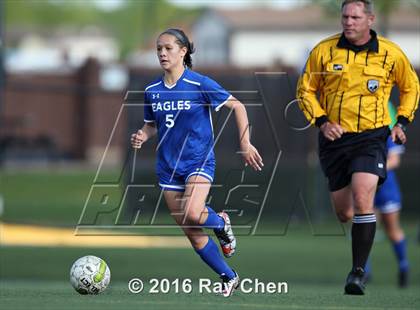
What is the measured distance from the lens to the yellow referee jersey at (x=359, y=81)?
10008 millimetres

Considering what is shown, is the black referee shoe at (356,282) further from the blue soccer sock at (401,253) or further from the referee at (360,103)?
the blue soccer sock at (401,253)

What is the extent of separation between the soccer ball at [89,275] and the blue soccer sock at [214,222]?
0.88 meters

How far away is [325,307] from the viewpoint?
29.4 feet

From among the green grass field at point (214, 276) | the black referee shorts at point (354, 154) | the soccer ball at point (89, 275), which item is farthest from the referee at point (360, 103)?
the soccer ball at point (89, 275)

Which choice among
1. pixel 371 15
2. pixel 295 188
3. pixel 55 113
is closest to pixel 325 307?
pixel 371 15

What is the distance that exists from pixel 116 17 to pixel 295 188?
125507mm

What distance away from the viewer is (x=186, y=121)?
9742mm

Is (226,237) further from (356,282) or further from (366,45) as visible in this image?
(366,45)

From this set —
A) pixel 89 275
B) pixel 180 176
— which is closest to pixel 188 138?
pixel 180 176

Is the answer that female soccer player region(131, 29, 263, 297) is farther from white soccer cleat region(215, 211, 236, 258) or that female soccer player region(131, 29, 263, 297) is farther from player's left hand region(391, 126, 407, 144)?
player's left hand region(391, 126, 407, 144)

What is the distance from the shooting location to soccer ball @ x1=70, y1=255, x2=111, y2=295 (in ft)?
31.2

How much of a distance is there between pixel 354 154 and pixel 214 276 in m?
5.08

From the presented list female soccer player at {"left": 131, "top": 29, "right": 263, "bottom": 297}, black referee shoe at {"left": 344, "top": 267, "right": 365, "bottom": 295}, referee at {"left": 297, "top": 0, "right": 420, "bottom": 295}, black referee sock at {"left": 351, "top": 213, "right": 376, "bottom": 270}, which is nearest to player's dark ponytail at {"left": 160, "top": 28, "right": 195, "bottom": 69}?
Result: female soccer player at {"left": 131, "top": 29, "right": 263, "bottom": 297}

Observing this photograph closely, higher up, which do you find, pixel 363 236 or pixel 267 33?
pixel 363 236
